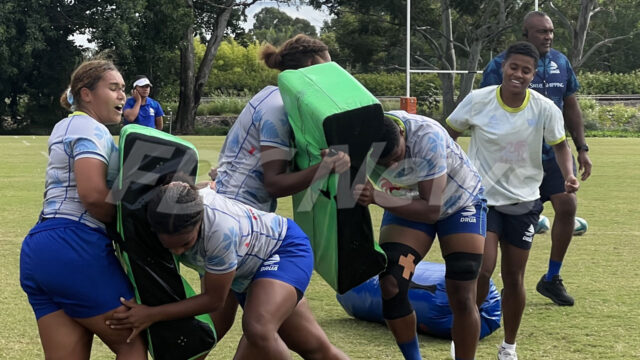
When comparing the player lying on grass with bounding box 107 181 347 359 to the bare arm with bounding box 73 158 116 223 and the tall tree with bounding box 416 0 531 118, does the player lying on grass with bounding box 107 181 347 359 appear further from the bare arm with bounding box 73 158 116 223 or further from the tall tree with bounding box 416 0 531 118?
the tall tree with bounding box 416 0 531 118

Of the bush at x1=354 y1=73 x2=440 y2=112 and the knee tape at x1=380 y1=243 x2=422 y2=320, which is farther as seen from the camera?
the bush at x1=354 y1=73 x2=440 y2=112

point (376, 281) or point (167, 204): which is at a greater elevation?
point (167, 204)

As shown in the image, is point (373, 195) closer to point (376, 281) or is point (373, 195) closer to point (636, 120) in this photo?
point (376, 281)

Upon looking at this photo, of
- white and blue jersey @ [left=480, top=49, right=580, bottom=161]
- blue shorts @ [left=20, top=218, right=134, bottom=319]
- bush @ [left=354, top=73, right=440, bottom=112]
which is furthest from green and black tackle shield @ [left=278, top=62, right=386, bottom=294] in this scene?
bush @ [left=354, top=73, right=440, bottom=112]

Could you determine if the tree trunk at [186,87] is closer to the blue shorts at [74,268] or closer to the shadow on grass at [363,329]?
the shadow on grass at [363,329]

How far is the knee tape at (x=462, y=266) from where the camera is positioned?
4730 millimetres

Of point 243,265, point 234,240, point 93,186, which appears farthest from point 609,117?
point 93,186

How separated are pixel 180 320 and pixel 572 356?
279 centimetres

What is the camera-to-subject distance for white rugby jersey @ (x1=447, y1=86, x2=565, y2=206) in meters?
5.66

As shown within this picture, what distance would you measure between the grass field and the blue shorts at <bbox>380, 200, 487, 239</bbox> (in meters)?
0.97

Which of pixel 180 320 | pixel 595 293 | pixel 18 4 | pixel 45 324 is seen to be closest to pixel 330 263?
pixel 180 320

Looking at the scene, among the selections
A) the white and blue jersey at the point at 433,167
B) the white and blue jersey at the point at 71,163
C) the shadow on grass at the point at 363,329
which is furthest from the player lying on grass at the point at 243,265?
the shadow on grass at the point at 363,329

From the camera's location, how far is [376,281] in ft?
20.0

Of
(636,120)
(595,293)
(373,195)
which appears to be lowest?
(636,120)
